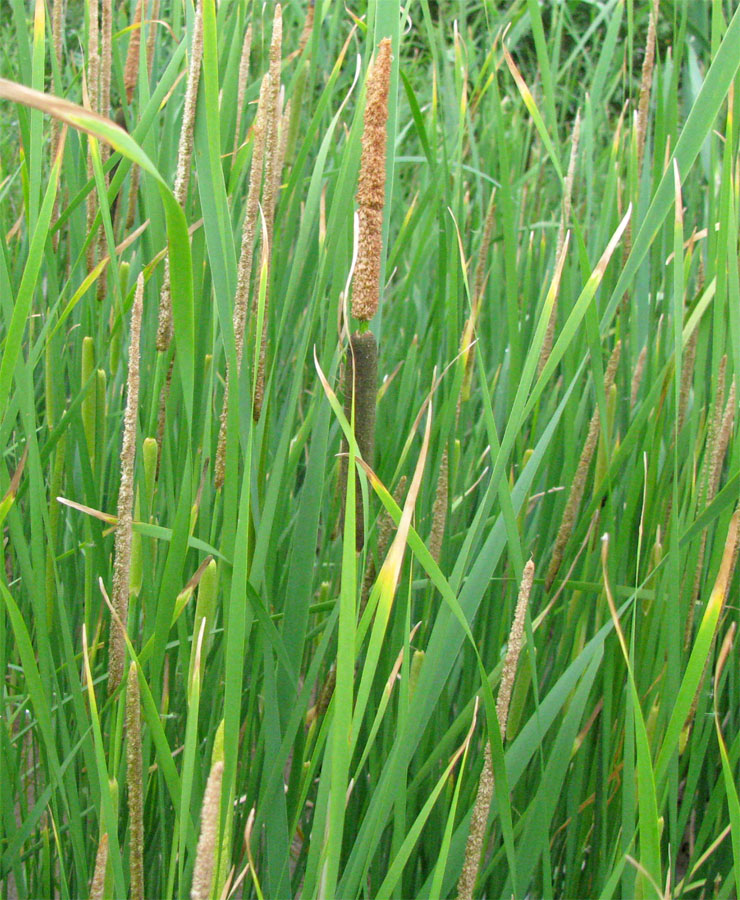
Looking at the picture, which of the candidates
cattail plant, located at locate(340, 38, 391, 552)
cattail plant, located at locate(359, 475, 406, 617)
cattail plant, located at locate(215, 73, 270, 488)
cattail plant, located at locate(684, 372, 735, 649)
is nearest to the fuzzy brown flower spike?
cattail plant, located at locate(340, 38, 391, 552)

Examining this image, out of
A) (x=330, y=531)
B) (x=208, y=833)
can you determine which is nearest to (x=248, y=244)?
(x=208, y=833)

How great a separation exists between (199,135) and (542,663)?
0.58 metres

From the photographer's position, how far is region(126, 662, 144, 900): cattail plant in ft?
1.82

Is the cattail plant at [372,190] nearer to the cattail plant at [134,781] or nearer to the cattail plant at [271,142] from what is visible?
the cattail plant at [271,142]

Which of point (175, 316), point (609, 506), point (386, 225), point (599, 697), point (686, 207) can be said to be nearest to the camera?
point (175, 316)

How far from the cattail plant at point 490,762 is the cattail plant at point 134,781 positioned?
20 cm

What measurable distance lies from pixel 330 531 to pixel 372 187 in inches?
22.8

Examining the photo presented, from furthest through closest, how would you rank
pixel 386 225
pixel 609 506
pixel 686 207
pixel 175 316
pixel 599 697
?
1. pixel 686 207
2. pixel 599 697
3. pixel 609 506
4. pixel 386 225
5. pixel 175 316

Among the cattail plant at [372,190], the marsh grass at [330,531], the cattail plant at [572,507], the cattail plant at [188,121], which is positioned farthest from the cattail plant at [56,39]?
the cattail plant at [572,507]

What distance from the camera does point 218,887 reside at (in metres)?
0.51

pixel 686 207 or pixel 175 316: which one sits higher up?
pixel 686 207

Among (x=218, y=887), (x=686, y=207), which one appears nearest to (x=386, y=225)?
(x=218, y=887)

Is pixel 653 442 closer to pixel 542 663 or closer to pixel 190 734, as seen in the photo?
pixel 542 663

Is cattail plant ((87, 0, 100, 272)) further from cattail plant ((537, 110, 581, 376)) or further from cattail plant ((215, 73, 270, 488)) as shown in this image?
cattail plant ((537, 110, 581, 376))
